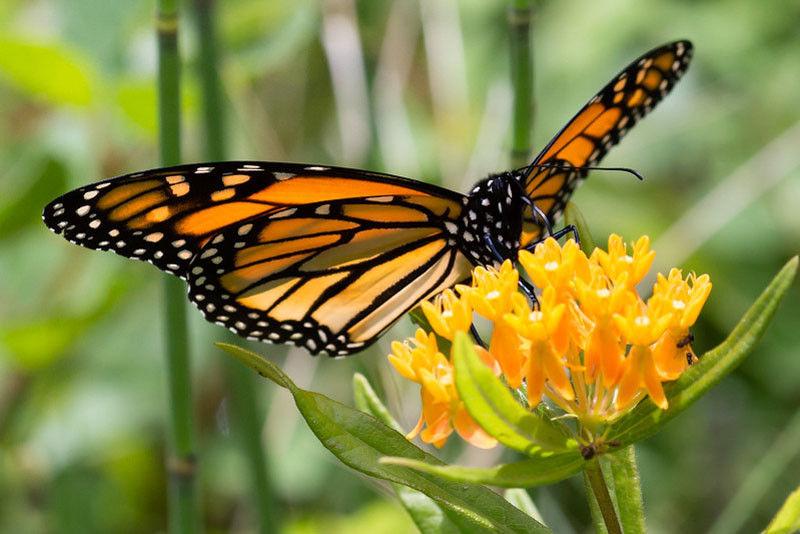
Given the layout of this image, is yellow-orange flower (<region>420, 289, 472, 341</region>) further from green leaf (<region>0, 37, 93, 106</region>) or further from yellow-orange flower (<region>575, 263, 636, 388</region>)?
green leaf (<region>0, 37, 93, 106</region>)

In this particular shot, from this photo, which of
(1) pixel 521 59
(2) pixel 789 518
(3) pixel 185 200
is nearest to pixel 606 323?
(2) pixel 789 518

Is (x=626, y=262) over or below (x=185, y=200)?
below

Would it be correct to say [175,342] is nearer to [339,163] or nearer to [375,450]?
[375,450]

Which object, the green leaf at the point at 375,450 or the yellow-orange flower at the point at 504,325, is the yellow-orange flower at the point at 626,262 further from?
the green leaf at the point at 375,450

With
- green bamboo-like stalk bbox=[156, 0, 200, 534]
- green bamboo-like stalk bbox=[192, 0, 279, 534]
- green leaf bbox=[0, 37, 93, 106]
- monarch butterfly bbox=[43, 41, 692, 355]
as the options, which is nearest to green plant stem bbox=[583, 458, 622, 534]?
monarch butterfly bbox=[43, 41, 692, 355]

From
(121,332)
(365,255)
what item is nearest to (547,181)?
(365,255)

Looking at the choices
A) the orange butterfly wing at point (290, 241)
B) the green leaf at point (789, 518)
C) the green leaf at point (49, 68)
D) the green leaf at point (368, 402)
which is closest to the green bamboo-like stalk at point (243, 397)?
the orange butterfly wing at point (290, 241)
